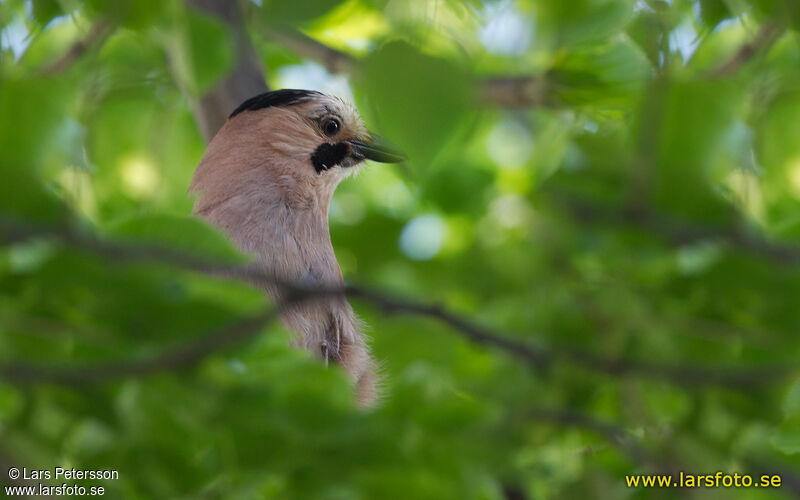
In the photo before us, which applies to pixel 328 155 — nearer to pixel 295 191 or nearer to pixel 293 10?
pixel 295 191

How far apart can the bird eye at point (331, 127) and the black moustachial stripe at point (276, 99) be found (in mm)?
113

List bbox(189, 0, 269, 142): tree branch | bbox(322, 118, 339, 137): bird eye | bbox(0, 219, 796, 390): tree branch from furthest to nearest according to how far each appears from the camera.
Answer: bbox(322, 118, 339, 137): bird eye
bbox(189, 0, 269, 142): tree branch
bbox(0, 219, 796, 390): tree branch

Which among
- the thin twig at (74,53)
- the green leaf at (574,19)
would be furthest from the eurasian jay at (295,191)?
the green leaf at (574,19)

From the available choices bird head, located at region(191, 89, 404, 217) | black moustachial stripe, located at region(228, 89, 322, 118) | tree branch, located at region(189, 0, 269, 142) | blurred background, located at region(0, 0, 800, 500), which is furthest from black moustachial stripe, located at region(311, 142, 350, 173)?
blurred background, located at region(0, 0, 800, 500)

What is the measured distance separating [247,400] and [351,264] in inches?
83.1

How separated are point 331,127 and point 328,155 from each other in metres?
0.12

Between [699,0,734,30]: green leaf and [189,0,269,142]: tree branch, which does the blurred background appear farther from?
[189,0,269,142]: tree branch

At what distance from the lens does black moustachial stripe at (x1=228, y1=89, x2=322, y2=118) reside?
272cm

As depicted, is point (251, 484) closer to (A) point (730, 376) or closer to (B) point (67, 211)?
(B) point (67, 211)

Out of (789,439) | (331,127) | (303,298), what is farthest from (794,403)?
(331,127)

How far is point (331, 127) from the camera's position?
318cm

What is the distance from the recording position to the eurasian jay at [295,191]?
7.61 feet

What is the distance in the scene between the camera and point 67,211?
888 millimetres

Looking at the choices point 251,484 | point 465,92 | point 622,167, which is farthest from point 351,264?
point 465,92
